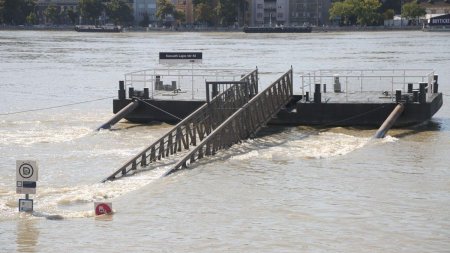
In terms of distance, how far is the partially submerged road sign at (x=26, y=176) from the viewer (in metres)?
23.7

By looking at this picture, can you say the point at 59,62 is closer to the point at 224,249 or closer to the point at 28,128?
the point at 28,128

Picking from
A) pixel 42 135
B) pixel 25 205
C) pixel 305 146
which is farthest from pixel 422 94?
pixel 25 205

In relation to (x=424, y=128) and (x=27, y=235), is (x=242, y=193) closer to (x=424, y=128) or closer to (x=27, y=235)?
(x=27, y=235)

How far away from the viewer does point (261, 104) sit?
37719 millimetres

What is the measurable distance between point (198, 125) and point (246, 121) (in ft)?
6.22

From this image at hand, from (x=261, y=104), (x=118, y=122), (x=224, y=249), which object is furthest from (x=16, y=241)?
(x=118, y=122)

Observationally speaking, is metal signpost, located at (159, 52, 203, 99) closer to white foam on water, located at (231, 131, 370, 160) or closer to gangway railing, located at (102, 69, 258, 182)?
gangway railing, located at (102, 69, 258, 182)

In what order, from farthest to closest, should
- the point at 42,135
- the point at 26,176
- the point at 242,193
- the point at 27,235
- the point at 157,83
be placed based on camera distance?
1. the point at 157,83
2. the point at 42,135
3. the point at 242,193
4. the point at 26,176
5. the point at 27,235

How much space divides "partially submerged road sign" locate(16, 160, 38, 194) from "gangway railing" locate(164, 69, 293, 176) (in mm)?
5995

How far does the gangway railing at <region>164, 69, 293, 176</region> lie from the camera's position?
31.8 metres

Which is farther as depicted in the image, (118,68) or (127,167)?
(118,68)

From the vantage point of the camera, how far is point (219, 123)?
118 ft

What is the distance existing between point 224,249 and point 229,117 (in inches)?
503

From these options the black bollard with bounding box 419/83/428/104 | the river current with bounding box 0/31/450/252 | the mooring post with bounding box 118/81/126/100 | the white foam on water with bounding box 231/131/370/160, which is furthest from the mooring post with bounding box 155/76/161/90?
the black bollard with bounding box 419/83/428/104
